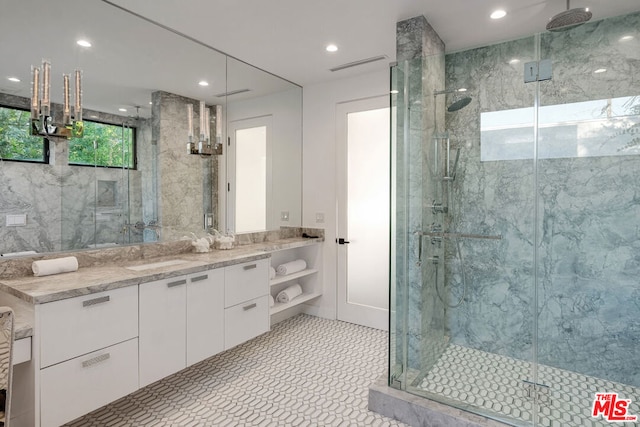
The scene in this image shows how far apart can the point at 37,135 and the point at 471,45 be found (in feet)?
11.0

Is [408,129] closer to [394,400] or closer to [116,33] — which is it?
[394,400]

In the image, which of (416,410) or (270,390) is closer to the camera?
(416,410)

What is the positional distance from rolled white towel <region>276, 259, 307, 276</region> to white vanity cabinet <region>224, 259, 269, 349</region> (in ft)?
1.91

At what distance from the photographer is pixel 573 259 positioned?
98.5 inches

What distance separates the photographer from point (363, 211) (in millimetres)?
3768

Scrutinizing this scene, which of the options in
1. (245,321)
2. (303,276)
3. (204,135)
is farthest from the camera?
(303,276)

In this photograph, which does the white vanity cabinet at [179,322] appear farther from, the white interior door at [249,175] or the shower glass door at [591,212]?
the shower glass door at [591,212]

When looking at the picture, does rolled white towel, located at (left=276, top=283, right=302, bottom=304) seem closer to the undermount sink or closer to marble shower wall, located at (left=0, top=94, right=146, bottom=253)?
the undermount sink

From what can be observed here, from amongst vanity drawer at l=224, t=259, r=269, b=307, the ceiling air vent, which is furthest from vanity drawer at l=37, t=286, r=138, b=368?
the ceiling air vent

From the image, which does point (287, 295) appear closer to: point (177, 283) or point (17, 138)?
point (177, 283)

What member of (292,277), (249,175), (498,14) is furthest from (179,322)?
(498,14)

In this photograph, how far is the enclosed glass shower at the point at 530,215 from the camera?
2.30 metres

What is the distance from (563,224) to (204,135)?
298cm

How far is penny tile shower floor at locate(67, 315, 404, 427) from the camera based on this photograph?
2.12 meters
